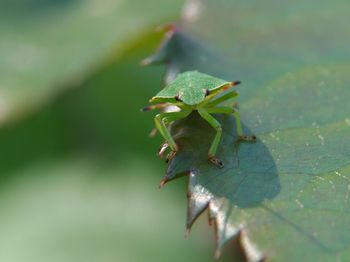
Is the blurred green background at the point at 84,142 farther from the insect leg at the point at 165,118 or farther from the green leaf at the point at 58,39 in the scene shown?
the insect leg at the point at 165,118

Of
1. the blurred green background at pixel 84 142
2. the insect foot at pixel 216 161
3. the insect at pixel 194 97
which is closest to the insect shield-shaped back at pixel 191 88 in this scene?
the insect at pixel 194 97

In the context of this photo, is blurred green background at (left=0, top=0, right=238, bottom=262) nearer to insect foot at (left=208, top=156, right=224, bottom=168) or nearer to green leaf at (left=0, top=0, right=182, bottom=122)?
green leaf at (left=0, top=0, right=182, bottom=122)

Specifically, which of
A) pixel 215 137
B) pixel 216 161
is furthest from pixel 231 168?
pixel 215 137

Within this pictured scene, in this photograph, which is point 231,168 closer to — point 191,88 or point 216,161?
point 216,161

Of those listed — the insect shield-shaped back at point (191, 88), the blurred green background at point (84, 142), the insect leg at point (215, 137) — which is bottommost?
the blurred green background at point (84, 142)

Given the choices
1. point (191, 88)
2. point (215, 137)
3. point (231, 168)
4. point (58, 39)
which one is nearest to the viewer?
point (231, 168)

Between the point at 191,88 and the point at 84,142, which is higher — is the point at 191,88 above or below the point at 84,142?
above

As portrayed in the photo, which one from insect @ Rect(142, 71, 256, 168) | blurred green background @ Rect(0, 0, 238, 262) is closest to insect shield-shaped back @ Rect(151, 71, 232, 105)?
insect @ Rect(142, 71, 256, 168)
